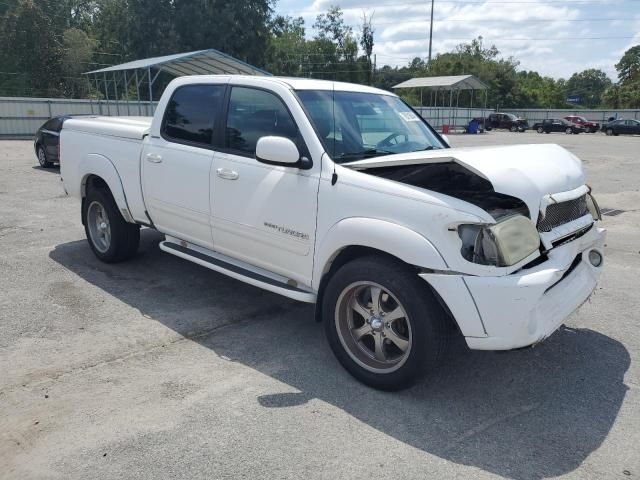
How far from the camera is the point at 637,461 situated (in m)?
2.95

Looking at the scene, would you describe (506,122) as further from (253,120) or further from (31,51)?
(253,120)

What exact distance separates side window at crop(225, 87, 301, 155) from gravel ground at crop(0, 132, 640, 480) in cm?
158

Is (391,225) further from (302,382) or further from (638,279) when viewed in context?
(638,279)

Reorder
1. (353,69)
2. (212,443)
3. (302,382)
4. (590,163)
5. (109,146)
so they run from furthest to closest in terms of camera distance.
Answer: (353,69) < (590,163) < (109,146) < (302,382) < (212,443)

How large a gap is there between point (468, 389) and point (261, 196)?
6.66ft

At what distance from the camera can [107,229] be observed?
20.5ft

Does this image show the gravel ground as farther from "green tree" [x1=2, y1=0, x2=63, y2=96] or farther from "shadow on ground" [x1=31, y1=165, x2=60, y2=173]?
"green tree" [x1=2, y1=0, x2=63, y2=96]

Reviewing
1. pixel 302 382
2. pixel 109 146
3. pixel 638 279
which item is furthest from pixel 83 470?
pixel 638 279

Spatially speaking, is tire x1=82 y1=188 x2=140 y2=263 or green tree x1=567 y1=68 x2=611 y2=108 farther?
green tree x1=567 y1=68 x2=611 y2=108

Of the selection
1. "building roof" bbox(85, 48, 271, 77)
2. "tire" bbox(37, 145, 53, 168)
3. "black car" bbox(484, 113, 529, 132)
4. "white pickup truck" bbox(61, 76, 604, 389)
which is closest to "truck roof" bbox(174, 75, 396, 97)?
"white pickup truck" bbox(61, 76, 604, 389)

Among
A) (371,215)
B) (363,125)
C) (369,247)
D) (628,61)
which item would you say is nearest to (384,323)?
(369,247)

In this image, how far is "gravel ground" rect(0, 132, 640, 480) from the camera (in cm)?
295

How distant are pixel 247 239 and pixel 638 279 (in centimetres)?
436

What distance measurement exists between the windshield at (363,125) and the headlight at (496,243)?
3.87 ft
